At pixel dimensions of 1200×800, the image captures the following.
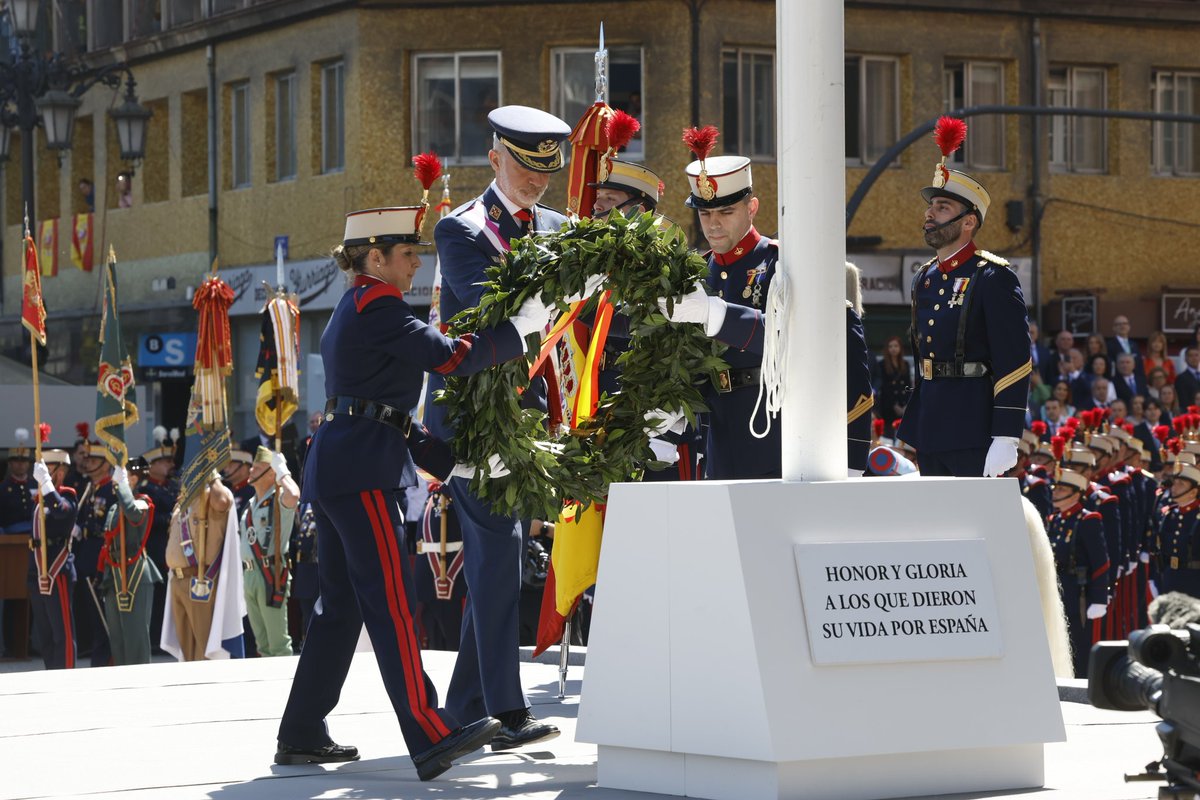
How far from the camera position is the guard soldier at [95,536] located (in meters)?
16.2

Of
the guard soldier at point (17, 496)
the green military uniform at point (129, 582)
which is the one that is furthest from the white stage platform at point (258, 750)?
the guard soldier at point (17, 496)

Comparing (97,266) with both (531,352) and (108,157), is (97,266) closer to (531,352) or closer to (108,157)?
(108,157)

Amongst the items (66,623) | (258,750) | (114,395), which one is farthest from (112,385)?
(258,750)

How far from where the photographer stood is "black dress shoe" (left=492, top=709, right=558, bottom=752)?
6992 mm

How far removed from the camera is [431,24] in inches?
1065

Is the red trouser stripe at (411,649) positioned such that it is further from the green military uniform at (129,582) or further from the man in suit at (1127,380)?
the man in suit at (1127,380)

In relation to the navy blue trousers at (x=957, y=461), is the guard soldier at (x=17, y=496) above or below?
below

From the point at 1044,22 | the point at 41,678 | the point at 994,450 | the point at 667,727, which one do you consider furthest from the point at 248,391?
the point at 667,727

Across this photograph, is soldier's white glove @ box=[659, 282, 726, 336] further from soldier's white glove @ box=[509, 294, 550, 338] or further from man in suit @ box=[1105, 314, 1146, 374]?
man in suit @ box=[1105, 314, 1146, 374]

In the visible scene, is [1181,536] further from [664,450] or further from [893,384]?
[893,384]

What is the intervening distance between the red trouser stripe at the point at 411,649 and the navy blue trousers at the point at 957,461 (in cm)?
287

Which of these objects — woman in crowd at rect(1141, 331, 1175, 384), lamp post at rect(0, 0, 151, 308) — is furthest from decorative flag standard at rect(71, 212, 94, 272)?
woman in crowd at rect(1141, 331, 1175, 384)

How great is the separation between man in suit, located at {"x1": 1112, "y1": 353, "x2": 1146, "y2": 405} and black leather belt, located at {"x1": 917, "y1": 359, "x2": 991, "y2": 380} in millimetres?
14075

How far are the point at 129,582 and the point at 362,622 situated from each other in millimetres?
8680
